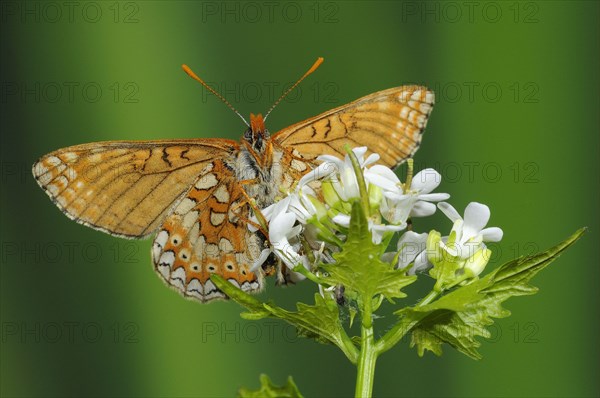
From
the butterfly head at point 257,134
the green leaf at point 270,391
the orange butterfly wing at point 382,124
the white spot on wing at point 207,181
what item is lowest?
the green leaf at point 270,391

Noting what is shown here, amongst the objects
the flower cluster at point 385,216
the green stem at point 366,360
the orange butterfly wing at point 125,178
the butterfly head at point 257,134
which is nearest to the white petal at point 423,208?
the flower cluster at point 385,216

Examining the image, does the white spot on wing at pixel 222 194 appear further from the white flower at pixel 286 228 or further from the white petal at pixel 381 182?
the white petal at pixel 381 182

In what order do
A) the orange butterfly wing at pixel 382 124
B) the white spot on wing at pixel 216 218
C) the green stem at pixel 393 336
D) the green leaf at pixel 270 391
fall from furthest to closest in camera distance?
the white spot on wing at pixel 216 218 → the orange butterfly wing at pixel 382 124 → the green stem at pixel 393 336 → the green leaf at pixel 270 391

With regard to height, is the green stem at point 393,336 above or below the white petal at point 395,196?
below

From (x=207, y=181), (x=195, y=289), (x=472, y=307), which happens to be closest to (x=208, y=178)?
(x=207, y=181)

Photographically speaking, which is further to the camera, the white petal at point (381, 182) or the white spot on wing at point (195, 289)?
the white spot on wing at point (195, 289)

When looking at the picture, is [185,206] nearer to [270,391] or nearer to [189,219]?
[189,219]

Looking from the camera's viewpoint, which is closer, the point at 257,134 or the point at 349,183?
the point at 349,183

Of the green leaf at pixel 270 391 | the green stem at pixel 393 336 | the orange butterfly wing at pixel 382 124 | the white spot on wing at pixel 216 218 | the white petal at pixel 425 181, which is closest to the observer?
the green leaf at pixel 270 391
